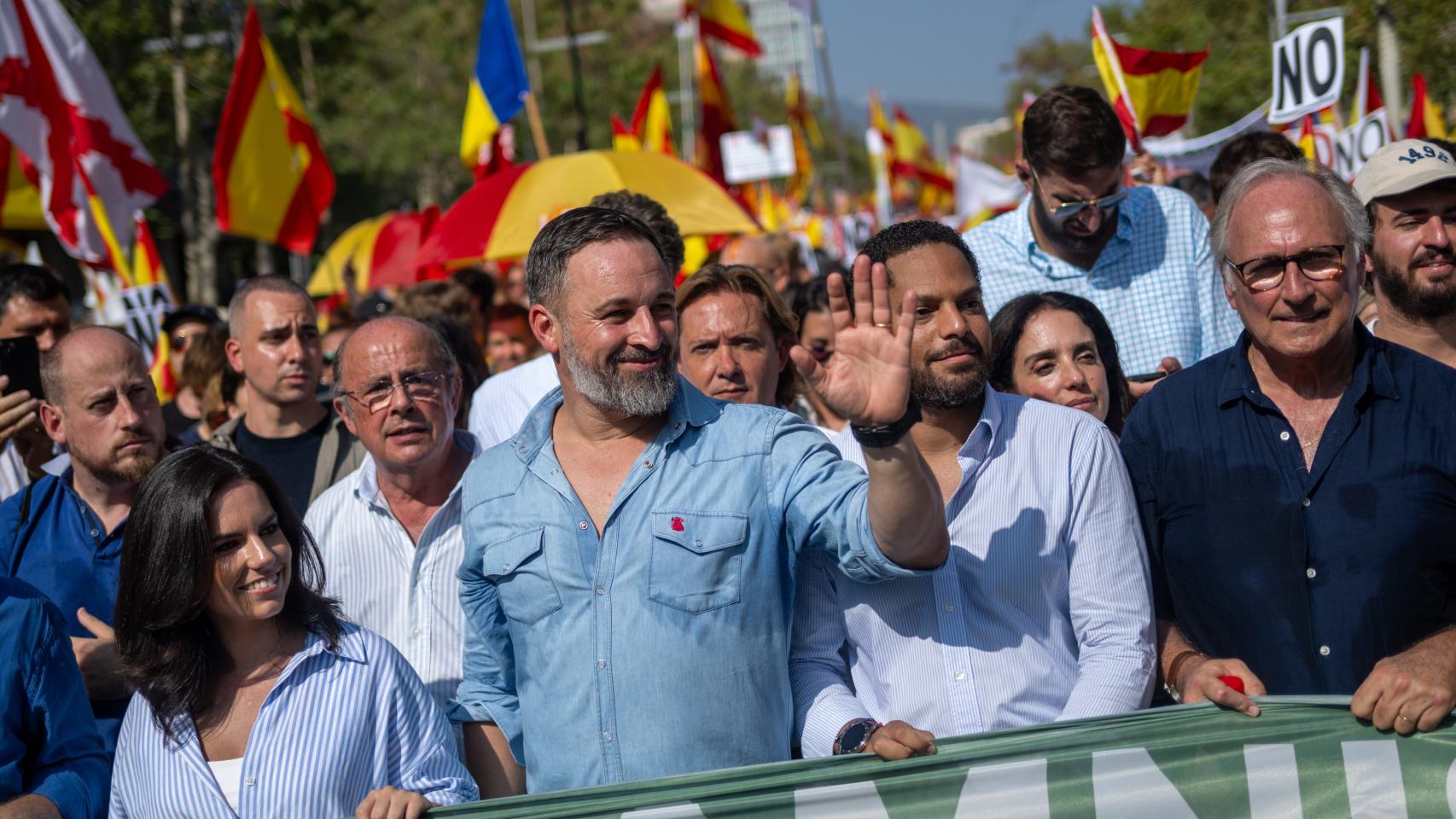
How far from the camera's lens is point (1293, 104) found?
856cm

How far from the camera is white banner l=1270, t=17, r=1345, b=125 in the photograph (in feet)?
27.4

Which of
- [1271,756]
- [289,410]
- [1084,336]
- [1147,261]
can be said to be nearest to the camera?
[1271,756]

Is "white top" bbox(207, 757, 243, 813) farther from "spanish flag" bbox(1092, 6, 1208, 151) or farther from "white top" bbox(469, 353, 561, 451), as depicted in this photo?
"spanish flag" bbox(1092, 6, 1208, 151)

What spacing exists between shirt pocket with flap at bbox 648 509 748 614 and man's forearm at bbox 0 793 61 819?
1478 mm

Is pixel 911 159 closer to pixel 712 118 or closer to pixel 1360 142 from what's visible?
pixel 712 118

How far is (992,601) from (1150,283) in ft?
7.66

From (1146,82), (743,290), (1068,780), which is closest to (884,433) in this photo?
(1068,780)

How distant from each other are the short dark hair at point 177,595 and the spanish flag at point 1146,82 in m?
6.95

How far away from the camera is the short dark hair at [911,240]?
3543mm

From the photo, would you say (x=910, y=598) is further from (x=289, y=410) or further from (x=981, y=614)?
(x=289, y=410)

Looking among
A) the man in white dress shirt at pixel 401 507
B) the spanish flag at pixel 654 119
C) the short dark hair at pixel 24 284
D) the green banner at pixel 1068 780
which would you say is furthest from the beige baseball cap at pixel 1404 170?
the spanish flag at pixel 654 119

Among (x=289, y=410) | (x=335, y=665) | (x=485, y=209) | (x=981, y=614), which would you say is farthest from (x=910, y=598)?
(x=485, y=209)

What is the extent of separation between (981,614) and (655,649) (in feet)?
2.53

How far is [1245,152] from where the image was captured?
654 centimetres
